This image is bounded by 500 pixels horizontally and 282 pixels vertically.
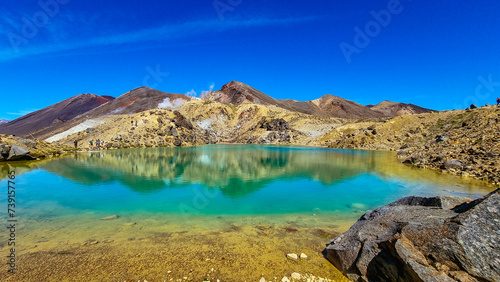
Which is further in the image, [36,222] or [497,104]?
[497,104]

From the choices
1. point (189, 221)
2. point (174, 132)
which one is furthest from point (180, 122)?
point (189, 221)

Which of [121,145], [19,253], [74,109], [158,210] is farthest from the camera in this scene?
[74,109]

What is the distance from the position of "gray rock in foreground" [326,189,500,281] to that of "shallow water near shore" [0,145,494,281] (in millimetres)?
835

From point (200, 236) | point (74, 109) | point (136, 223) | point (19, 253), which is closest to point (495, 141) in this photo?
point (200, 236)

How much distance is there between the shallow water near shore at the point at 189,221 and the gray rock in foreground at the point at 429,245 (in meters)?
0.83

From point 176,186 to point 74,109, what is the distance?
225 m

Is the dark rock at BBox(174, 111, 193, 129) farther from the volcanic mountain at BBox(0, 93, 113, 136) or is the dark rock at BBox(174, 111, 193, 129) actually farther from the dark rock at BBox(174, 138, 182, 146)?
the volcanic mountain at BBox(0, 93, 113, 136)

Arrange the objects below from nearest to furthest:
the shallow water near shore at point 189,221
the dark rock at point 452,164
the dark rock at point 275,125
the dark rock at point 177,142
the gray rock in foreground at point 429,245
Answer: the gray rock in foreground at point 429,245, the shallow water near shore at point 189,221, the dark rock at point 452,164, the dark rock at point 177,142, the dark rock at point 275,125

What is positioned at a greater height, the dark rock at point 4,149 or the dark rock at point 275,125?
the dark rock at point 275,125

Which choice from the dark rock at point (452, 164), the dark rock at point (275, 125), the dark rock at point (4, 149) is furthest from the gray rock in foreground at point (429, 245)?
the dark rock at point (275, 125)

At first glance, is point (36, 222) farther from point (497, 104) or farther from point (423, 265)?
point (497, 104)

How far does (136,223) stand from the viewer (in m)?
9.77

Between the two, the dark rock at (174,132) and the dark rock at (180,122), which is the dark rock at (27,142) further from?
the dark rock at (180,122)

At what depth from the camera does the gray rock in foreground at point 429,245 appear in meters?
4.02
